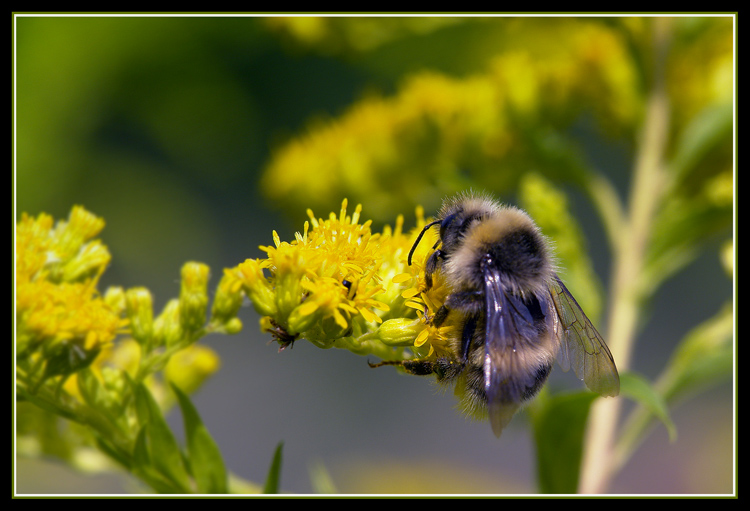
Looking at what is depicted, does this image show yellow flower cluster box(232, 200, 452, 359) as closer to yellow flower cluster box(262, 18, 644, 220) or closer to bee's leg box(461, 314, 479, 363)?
bee's leg box(461, 314, 479, 363)

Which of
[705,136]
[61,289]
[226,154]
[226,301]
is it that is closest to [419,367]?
[226,301]

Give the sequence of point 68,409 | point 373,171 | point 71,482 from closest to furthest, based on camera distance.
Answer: point 68,409
point 373,171
point 71,482

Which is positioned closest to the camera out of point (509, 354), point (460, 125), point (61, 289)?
point (509, 354)

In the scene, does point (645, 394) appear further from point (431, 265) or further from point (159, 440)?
point (159, 440)

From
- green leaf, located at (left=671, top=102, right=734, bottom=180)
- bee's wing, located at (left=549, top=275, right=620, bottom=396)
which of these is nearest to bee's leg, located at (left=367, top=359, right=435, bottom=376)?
bee's wing, located at (left=549, top=275, right=620, bottom=396)

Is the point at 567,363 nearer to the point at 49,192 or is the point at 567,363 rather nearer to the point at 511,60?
the point at 511,60

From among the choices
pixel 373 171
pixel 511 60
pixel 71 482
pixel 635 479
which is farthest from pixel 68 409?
pixel 635 479

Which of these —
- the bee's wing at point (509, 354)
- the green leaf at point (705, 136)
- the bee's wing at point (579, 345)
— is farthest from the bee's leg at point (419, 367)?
the green leaf at point (705, 136)
